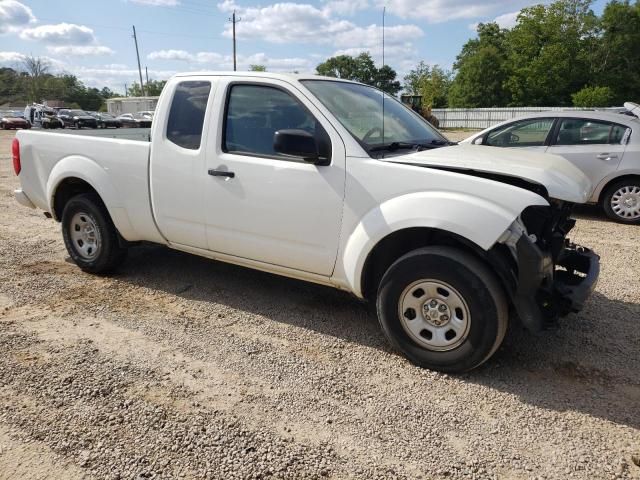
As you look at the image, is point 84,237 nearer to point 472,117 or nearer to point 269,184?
point 269,184

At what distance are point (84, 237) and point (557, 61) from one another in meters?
61.4

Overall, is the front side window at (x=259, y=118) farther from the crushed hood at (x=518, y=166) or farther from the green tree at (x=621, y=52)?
the green tree at (x=621, y=52)

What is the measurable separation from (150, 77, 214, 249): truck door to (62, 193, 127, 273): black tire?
0.79 m

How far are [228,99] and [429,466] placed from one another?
301 cm

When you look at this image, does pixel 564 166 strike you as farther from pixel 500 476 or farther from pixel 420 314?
pixel 500 476

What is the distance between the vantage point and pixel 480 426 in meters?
2.82

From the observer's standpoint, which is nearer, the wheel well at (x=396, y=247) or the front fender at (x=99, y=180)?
the wheel well at (x=396, y=247)

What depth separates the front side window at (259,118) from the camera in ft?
12.4

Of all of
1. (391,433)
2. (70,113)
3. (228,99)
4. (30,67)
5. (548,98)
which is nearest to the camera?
(391,433)

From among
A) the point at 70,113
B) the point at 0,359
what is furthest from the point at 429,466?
the point at 70,113

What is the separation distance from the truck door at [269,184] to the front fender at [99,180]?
1.05 meters

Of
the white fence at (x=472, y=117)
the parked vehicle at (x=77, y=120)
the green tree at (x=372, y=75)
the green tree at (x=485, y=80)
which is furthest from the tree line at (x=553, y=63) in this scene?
the green tree at (x=372, y=75)

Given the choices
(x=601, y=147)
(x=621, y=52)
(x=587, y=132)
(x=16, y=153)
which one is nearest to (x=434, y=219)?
(x=16, y=153)

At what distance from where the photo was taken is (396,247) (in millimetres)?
3568
